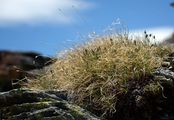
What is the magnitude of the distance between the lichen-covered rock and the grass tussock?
796mm

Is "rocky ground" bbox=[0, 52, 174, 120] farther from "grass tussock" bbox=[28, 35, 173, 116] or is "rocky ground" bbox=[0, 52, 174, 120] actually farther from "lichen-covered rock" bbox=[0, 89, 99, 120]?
"grass tussock" bbox=[28, 35, 173, 116]

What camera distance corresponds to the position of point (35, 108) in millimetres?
5312

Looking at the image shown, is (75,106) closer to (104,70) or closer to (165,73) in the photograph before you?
(104,70)

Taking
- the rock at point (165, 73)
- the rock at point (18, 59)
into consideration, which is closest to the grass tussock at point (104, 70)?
the rock at point (165, 73)

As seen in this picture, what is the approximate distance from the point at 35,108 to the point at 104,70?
175 cm

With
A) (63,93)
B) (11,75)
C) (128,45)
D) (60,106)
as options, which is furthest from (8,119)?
(11,75)

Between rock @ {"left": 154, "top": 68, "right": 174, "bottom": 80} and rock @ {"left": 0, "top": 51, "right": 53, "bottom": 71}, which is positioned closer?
rock @ {"left": 0, "top": 51, "right": 53, "bottom": 71}

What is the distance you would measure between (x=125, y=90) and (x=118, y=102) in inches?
7.1

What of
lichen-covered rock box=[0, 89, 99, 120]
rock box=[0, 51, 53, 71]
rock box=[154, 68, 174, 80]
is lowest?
lichen-covered rock box=[0, 89, 99, 120]

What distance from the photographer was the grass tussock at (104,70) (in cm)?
641

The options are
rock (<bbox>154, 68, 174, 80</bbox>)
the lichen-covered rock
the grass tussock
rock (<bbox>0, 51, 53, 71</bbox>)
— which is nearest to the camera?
the lichen-covered rock

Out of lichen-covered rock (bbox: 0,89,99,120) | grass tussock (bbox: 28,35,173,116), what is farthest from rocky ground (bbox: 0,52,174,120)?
grass tussock (bbox: 28,35,173,116)

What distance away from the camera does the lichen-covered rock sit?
5184 mm

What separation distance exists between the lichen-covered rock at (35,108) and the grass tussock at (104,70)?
80cm
